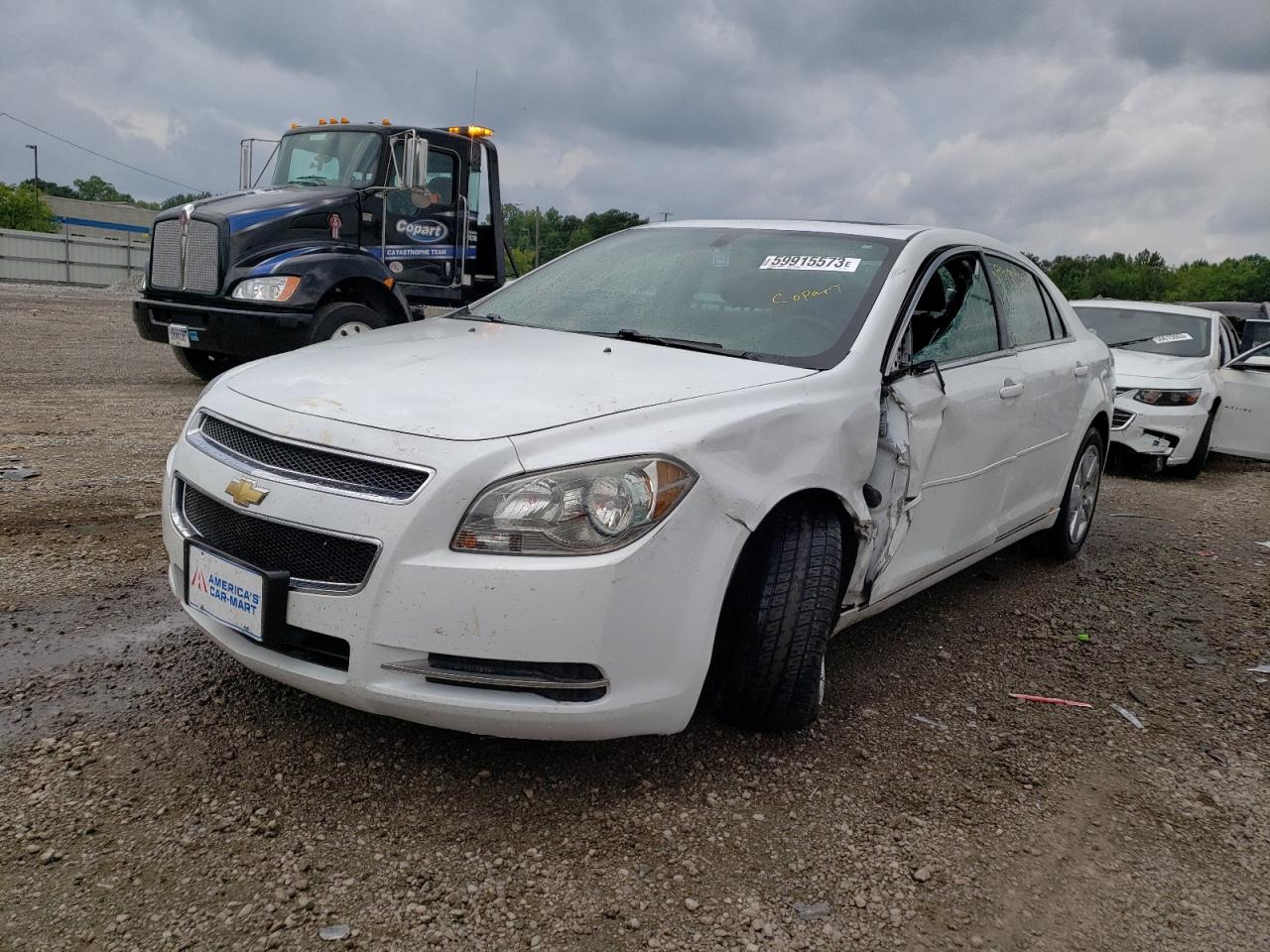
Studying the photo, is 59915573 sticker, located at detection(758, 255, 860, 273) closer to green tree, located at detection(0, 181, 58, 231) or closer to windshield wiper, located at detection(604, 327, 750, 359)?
windshield wiper, located at detection(604, 327, 750, 359)

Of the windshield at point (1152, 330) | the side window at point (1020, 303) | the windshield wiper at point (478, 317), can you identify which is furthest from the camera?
the windshield at point (1152, 330)

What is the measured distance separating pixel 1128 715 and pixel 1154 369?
5.86m

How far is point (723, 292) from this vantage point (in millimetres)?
3639

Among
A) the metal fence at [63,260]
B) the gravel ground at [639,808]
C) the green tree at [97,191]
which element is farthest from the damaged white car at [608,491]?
the green tree at [97,191]

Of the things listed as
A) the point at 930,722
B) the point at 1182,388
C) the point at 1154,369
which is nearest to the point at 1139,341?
the point at 1154,369

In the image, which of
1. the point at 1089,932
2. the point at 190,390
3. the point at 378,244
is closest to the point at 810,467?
the point at 1089,932

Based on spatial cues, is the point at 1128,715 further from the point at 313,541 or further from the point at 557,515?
the point at 313,541

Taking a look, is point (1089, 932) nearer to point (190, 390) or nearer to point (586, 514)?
point (586, 514)

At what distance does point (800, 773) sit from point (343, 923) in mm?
1280

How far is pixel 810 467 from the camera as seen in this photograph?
284cm

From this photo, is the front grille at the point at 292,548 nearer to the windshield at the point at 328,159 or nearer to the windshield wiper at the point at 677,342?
the windshield wiper at the point at 677,342

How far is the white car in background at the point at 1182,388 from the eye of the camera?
320 inches

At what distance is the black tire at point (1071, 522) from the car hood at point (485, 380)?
262 centimetres

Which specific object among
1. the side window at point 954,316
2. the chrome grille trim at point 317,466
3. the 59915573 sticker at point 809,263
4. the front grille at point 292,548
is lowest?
the front grille at point 292,548
